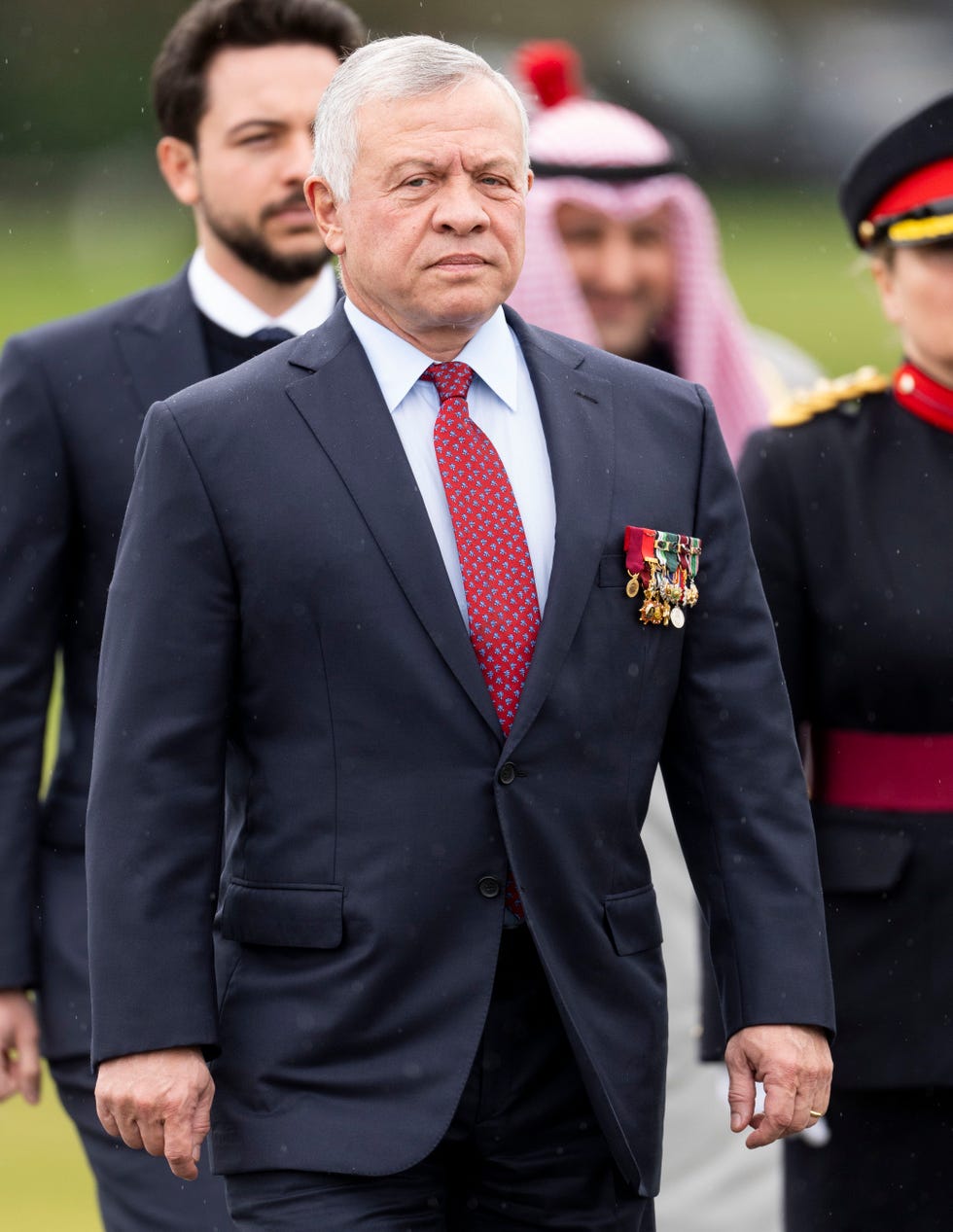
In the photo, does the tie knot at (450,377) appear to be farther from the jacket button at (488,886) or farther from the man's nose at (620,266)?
the man's nose at (620,266)

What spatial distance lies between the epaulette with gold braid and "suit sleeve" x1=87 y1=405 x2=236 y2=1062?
144cm

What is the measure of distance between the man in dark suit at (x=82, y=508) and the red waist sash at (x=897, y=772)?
45.7 inches

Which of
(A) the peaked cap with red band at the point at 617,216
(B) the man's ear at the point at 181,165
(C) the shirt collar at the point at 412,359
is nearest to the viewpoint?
(C) the shirt collar at the point at 412,359

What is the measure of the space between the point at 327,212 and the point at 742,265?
31.2 meters

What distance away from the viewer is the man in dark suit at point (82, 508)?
4074 millimetres

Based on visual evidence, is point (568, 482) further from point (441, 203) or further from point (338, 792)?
point (338, 792)

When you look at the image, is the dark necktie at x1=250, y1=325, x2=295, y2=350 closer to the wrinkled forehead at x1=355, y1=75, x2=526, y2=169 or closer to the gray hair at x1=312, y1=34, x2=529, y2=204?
the gray hair at x1=312, y1=34, x2=529, y2=204

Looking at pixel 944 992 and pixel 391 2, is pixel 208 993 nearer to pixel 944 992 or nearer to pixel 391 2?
pixel 944 992

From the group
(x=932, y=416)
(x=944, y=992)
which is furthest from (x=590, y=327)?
(x=944, y=992)

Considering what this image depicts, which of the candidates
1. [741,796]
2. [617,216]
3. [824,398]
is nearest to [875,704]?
[824,398]

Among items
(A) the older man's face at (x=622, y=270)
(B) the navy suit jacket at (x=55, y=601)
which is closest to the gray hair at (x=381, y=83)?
(B) the navy suit jacket at (x=55, y=601)

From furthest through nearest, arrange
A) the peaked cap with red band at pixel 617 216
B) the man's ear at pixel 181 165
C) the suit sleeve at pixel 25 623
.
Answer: the peaked cap with red band at pixel 617 216
the man's ear at pixel 181 165
the suit sleeve at pixel 25 623

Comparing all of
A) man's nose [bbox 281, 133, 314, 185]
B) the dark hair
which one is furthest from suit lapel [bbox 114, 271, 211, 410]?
the dark hair

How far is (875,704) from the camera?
4.12 meters
